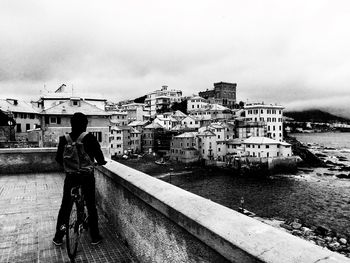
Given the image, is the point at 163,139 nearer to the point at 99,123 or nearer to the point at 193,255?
the point at 99,123

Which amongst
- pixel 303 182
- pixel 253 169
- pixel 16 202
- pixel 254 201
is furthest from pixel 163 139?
pixel 16 202

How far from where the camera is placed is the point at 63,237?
4.56 m

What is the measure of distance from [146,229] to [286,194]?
3834cm

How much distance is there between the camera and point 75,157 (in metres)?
4.14

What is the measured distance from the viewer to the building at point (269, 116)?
80750mm

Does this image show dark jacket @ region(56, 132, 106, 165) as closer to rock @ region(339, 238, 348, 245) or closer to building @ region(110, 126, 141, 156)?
rock @ region(339, 238, 348, 245)

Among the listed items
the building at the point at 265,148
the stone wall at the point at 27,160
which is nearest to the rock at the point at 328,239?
the stone wall at the point at 27,160

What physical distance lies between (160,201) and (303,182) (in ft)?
158

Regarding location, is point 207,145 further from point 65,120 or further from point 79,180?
point 79,180

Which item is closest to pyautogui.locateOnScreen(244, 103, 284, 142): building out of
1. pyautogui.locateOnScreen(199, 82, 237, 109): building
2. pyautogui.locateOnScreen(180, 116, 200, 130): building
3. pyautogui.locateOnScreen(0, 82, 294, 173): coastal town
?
pyautogui.locateOnScreen(0, 82, 294, 173): coastal town

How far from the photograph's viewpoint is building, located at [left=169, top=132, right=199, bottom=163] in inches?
2685

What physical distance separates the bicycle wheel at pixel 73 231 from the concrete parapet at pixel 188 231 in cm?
72

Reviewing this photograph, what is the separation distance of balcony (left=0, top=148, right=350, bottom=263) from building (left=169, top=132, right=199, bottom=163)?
60421mm

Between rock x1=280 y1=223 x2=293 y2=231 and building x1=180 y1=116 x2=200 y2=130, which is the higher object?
building x1=180 y1=116 x2=200 y2=130
